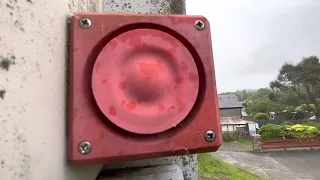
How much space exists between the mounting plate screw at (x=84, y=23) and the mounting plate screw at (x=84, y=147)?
18 centimetres

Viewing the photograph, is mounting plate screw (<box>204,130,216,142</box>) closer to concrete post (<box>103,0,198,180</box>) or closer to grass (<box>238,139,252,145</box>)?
concrete post (<box>103,0,198,180</box>)

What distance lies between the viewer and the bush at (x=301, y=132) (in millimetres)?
18375

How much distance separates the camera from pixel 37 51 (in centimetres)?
37

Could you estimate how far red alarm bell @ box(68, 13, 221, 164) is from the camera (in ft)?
1.45

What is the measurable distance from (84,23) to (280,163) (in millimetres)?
14876

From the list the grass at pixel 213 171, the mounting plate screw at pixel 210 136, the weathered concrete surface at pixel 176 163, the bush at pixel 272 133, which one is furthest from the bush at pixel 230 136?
the mounting plate screw at pixel 210 136

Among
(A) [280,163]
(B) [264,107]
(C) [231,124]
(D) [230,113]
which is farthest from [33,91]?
(B) [264,107]

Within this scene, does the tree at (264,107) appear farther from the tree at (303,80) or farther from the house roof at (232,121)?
the house roof at (232,121)

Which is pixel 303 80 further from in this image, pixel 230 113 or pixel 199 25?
pixel 199 25

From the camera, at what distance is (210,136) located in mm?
495

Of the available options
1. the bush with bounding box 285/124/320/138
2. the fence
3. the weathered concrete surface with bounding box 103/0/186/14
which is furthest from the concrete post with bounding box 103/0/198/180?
the bush with bounding box 285/124/320/138

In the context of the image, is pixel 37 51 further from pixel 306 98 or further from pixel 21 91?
pixel 306 98

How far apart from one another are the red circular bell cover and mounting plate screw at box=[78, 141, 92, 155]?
0.05 meters

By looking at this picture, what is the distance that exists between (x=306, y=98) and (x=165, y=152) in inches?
1060
